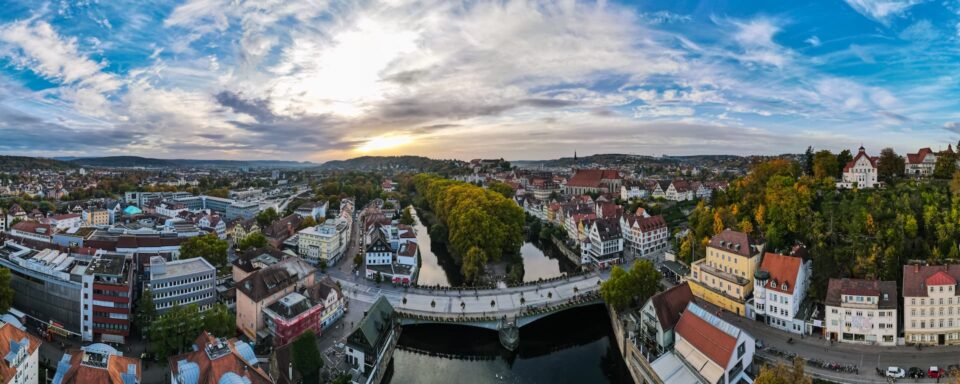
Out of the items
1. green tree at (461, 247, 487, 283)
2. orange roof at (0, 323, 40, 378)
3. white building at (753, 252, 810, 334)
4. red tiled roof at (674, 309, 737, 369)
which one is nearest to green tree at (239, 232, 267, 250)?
green tree at (461, 247, 487, 283)

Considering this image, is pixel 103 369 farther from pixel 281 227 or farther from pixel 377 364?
pixel 281 227

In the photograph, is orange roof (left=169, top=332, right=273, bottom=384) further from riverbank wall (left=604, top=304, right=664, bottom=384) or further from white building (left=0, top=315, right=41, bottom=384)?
riverbank wall (left=604, top=304, right=664, bottom=384)

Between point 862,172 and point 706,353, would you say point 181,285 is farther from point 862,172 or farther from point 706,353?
point 862,172

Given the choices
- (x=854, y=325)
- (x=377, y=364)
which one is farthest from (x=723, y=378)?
(x=377, y=364)

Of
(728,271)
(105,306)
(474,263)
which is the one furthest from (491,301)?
(105,306)

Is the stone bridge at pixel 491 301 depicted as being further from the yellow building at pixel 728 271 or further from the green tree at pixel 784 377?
the green tree at pixel 784 377
